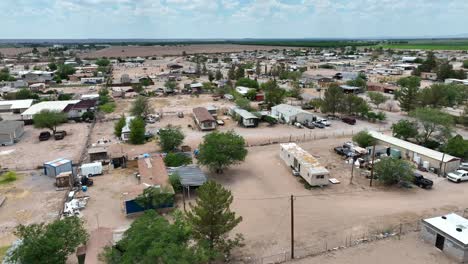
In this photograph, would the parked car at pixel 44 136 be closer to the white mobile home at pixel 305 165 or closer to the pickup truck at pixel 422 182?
the white mobile home at pixel 305 165

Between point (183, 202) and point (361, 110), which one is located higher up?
point (361, 110)

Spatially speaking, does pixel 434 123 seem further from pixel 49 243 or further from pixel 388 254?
pixel 49 243

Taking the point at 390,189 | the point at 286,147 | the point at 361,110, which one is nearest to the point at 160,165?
the point at 286,147

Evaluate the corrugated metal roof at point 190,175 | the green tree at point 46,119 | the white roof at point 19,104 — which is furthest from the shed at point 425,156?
the white roof at point 19,104

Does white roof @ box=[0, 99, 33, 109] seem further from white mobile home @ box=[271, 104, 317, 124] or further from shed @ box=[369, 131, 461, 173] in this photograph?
shed @ box=[369, 131, 461, 173]

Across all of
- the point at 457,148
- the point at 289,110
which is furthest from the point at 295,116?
the point at 457,148

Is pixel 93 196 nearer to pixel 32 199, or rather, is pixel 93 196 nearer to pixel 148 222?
pixel 32 199
